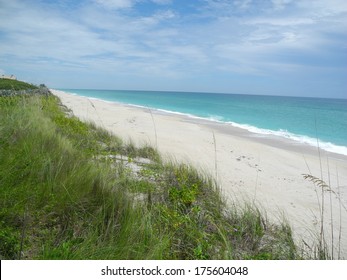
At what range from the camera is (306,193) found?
6371 mm

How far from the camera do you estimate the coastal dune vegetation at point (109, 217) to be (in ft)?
8.18

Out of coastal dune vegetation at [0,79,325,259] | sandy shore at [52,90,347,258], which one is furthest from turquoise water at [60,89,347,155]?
coastal dune vegetation at [0,79,325,259]

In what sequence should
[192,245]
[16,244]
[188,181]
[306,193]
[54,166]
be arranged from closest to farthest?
[16,244] → [192,245] → [54,166] → [188,181] → [306,193]

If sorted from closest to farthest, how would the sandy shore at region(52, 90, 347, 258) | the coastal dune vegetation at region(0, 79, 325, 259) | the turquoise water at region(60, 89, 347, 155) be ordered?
1. the coastal dune vegetation at region(0, 79, 325, 259)
2. the sandy shore at region(52, 90, 347, 258)
3. the turquoise water at region(60, 89, 347, 155)

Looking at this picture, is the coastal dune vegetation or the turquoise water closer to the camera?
the coastal dune vegetation

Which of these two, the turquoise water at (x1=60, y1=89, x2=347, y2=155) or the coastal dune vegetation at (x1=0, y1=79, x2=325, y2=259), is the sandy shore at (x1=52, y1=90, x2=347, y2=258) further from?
the turquoise water at (x1=60, y1=89, x2=347, y2=155)

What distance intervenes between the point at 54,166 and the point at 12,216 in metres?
1.25

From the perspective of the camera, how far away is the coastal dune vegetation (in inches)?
98.1

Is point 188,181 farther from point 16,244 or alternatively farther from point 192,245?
point 16,244

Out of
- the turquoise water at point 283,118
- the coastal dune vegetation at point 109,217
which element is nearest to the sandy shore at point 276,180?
the coastal dune vegetation at point 109,217

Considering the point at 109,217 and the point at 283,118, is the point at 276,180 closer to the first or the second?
the point at 109,217

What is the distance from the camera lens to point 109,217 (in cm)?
306

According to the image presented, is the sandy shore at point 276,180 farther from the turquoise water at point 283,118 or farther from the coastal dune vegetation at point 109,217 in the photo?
the turquoise water at point 283,118

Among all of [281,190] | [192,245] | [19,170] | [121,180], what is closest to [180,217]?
[192,245]
